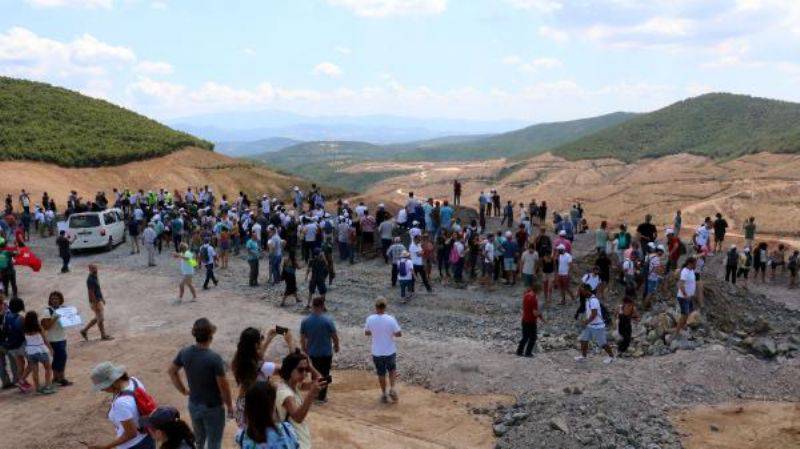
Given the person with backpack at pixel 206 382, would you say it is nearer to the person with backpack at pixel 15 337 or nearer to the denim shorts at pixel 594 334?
the person with backpack at pixel 15 337

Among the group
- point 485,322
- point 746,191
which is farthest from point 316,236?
point 746,191

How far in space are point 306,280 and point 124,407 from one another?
13.1m

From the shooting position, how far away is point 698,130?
92938 mm

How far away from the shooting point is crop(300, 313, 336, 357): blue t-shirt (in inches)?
392

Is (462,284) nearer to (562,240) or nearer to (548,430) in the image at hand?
(562,240)

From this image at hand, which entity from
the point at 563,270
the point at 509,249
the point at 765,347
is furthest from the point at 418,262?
the point at 765,347

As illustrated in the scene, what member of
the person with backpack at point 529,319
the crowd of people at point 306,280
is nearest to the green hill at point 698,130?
the crowd of people at point 306,280

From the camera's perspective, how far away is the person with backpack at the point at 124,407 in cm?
643

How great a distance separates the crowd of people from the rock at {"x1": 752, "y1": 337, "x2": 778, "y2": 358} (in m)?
1.45

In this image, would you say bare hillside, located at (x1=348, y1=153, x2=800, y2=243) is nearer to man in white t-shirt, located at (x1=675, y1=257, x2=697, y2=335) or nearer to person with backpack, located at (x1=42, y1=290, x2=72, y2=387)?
man in white t-shirt, located at (x1=675, y1=257, x2=697, y2=335)

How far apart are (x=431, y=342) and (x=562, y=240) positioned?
6.32 metres

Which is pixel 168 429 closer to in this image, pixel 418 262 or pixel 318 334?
pixel 318 334

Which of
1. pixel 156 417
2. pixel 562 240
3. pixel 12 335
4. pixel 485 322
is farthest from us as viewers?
pixel 562 240

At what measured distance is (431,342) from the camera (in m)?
14.1
